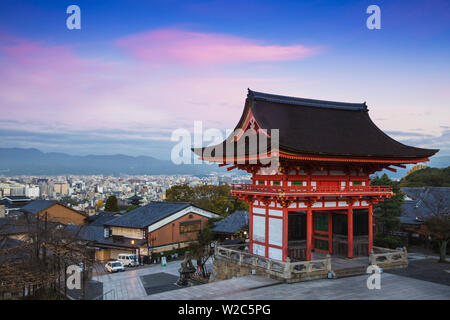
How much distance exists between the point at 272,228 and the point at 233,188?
152 inches

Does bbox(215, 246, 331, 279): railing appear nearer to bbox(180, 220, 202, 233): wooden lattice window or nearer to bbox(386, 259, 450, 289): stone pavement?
bbox(386, 259, 450, 289): stone pavement

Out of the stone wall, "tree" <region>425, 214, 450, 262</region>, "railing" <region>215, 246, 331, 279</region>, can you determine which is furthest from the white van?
"tree" <region>425, 214, 450, 262</region>

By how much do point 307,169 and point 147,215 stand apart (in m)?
28.3

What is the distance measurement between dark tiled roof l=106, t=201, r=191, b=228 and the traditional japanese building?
68.6 ft

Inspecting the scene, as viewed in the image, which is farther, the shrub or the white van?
the white van

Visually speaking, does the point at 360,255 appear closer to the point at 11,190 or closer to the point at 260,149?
the point at 260,149

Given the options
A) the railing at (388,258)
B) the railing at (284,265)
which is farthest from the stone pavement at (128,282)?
the railing at (388,258)

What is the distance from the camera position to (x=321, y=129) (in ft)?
77.8

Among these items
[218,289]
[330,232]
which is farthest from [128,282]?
[330,232]

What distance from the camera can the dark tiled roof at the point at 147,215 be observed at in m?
42.3

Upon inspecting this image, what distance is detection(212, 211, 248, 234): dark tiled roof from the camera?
4056cm

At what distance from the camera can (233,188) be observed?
23.8 m

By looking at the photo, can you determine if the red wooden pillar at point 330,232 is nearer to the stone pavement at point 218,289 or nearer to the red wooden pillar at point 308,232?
the red wooden pillar at point 308,232

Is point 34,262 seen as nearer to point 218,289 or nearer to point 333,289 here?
point 218,289
